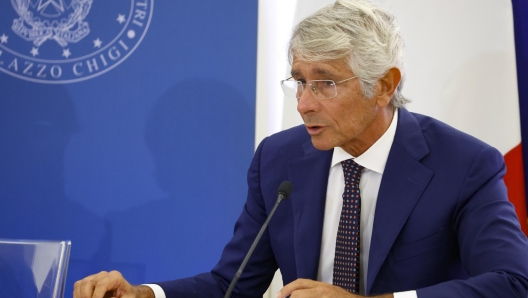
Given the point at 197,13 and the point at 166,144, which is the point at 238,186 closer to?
the point at 166,144

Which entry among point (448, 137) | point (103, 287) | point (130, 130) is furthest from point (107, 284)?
point (130, 130)

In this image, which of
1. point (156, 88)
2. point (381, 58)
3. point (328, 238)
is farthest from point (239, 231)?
point (156, 88)

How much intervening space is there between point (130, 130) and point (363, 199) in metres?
1.35

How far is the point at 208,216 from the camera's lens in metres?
2.95

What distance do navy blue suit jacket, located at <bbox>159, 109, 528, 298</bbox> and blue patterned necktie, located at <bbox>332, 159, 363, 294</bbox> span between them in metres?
0.06

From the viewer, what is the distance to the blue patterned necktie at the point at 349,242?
74.6 inches

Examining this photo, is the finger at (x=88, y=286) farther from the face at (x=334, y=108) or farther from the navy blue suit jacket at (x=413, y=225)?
the face at (x=334, y=108)

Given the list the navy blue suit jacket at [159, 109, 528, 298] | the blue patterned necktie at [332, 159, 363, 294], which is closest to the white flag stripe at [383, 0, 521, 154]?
the navy blue suit jacket at [159, 109, 528, 298]

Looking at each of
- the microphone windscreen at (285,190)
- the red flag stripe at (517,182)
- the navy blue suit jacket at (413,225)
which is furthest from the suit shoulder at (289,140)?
the red flag stripe at (517,182)

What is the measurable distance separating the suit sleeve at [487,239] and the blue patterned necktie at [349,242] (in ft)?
0.94

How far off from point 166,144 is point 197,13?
613 millimetres

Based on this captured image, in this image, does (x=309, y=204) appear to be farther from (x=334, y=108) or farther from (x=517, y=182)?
(x=517, y=182)

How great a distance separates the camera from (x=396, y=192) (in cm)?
191

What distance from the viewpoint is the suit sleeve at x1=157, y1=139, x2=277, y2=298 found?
206 cm
